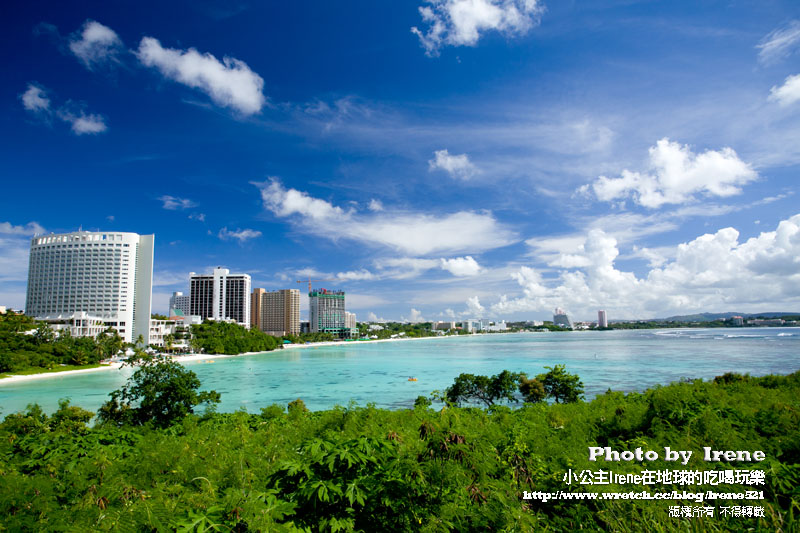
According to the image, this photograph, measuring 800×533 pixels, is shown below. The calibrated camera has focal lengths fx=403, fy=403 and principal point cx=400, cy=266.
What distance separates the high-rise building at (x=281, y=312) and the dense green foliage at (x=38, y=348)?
97.1 metres

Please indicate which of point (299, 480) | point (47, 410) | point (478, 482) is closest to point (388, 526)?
point (299, 480)

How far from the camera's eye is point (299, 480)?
2891mm

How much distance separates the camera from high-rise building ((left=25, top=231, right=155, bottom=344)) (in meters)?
91.6

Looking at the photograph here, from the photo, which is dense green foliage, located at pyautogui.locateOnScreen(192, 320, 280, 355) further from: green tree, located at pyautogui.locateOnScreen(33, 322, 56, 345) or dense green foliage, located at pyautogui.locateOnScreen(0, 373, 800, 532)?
dense green foliage, located at pyautogui.locateOnScreen(0, 373, 800, 532)

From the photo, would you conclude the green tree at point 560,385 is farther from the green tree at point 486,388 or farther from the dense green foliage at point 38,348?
the dense green foliage at point 38,348

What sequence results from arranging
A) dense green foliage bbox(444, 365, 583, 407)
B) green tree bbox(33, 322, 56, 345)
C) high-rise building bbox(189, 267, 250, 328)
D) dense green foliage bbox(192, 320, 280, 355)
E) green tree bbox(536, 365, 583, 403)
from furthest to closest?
high-rise building bbox(189, 267, 250, 328) < dense green foliage bbox(192, 320, 280, 355) < green tree bbox(33, 322, 56, 345) < dense green foliage bbox(444, 365, 583, 407) < green tree bbox(536, 365, 583, 403)

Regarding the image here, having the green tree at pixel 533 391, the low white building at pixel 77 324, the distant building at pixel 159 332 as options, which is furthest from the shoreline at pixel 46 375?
the green tree at pixel 533 391

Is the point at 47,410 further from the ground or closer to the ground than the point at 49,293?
closer to the ground

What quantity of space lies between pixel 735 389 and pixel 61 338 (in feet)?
264

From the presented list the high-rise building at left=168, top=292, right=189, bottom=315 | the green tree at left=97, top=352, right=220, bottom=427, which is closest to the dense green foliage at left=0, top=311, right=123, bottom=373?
the green tree at left=97, top=352, right=220, bottom=427

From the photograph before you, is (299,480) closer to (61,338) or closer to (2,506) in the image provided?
(2,506)

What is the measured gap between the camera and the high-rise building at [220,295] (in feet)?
458

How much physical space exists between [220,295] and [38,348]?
86362 mm

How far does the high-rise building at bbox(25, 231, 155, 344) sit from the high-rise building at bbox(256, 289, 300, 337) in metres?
69.8
